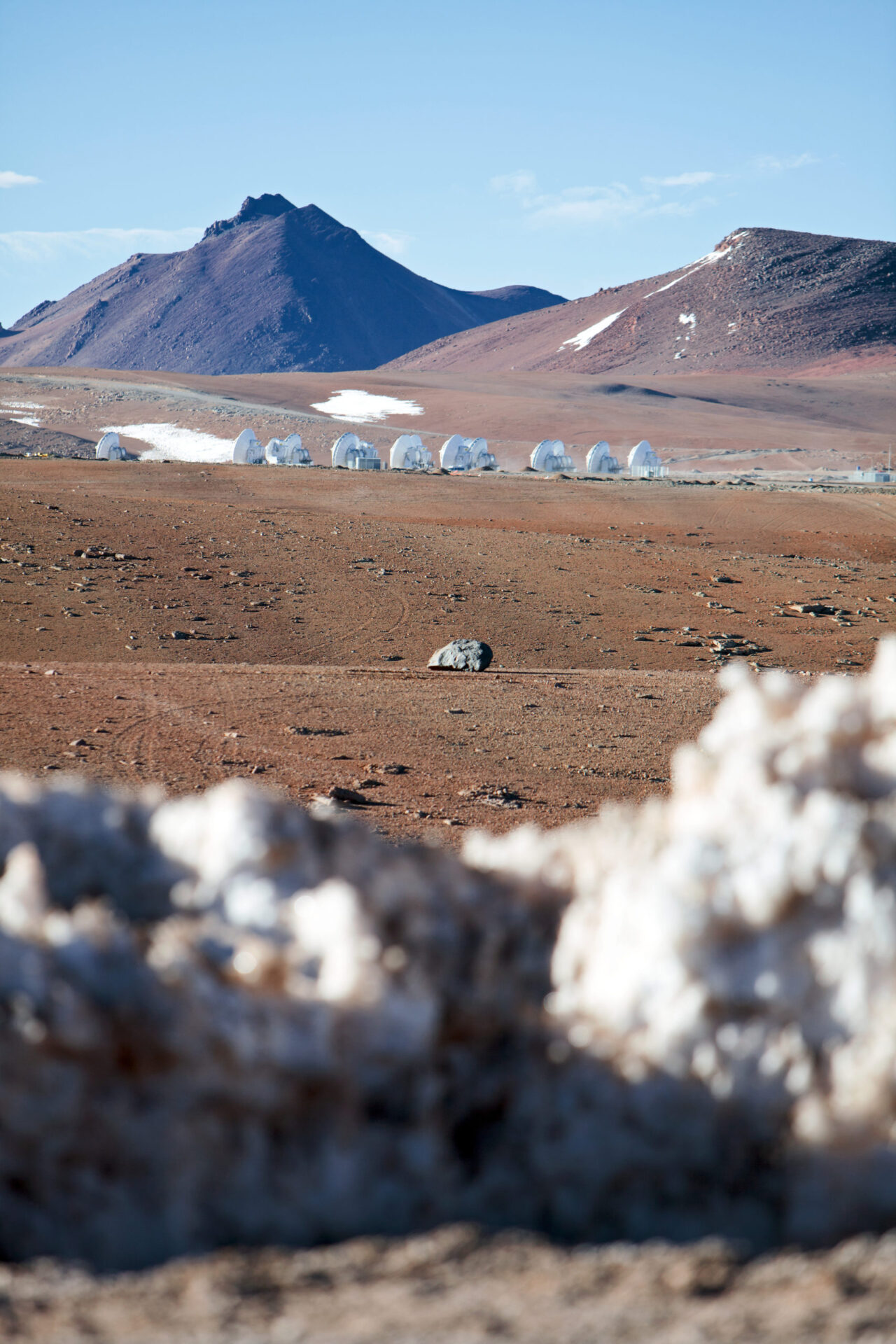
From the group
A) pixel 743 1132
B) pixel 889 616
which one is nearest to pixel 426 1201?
pixel 743 1132

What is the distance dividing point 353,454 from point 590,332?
92.0 meters

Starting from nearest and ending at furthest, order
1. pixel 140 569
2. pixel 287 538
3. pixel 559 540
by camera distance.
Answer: pixel 140 569
pixel 287 538
pixel 559 540

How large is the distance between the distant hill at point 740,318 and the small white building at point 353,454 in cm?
7347

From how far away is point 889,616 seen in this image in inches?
654

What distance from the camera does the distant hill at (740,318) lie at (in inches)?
4291

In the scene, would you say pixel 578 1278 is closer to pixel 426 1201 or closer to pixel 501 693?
pixel 426 1201

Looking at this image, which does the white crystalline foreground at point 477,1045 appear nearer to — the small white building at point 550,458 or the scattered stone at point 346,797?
the scattered stone at point 346,797

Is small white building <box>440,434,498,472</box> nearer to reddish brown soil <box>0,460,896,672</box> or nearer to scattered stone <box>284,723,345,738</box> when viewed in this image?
reddish brown soil <box>0,460,896,672</box>

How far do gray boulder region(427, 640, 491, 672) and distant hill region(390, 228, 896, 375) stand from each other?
104m

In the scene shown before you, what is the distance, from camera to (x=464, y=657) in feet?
37.3

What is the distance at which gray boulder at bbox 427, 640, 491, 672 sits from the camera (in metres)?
11.3

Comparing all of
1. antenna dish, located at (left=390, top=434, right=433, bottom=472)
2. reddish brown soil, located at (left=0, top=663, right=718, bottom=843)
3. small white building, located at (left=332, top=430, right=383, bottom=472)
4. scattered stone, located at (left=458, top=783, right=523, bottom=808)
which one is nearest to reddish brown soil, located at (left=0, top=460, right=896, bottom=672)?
reddish brown soil, located at (left=0, top=663, right=718, bottom=843)

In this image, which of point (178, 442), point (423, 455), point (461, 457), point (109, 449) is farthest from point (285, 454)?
point (178, 442)

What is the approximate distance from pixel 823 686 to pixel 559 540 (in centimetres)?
1848
